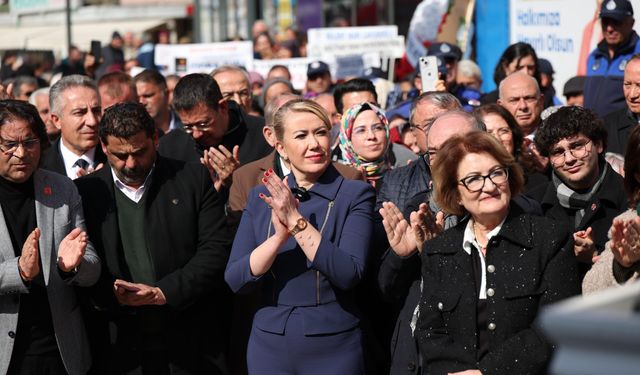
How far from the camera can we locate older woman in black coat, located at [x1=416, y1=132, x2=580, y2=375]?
13.6ft

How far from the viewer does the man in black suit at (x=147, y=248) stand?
5.53 m

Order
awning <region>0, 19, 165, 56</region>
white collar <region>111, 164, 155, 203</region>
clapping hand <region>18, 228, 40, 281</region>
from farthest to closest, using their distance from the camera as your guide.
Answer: awning <region>0, 19, 165, 56</region>, white collar <region>111, 164, 155, 203</region>, clapping hand <region>18, 228, 40, 281</region>

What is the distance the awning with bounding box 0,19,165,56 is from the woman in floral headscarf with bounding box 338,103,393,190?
99.4 ft

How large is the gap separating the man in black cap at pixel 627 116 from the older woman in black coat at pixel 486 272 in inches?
108

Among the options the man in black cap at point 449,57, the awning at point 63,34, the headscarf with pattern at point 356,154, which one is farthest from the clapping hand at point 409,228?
the awning at point 63,34

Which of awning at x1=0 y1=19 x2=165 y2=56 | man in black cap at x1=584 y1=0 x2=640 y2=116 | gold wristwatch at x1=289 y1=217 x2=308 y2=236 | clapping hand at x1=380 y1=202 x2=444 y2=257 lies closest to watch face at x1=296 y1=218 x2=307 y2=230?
gold wristwatch at x1=289 y1=217 x2=308 y2=236

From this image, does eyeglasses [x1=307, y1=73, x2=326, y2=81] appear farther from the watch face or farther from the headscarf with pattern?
the watch face

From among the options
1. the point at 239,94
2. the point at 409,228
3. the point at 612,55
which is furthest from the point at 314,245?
the point at 612,55

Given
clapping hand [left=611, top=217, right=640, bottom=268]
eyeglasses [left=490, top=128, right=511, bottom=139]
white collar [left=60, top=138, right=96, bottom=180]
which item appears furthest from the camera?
white collar [left=60, top=138, right=96, bottom=180]

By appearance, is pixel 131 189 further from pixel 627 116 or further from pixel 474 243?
pixel 627 116

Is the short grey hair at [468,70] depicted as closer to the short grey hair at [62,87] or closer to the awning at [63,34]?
the short grey hair at [62,87]

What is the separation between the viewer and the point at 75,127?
684cm

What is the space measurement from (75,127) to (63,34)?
32.9 metres

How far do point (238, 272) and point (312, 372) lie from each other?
569 millimetres
